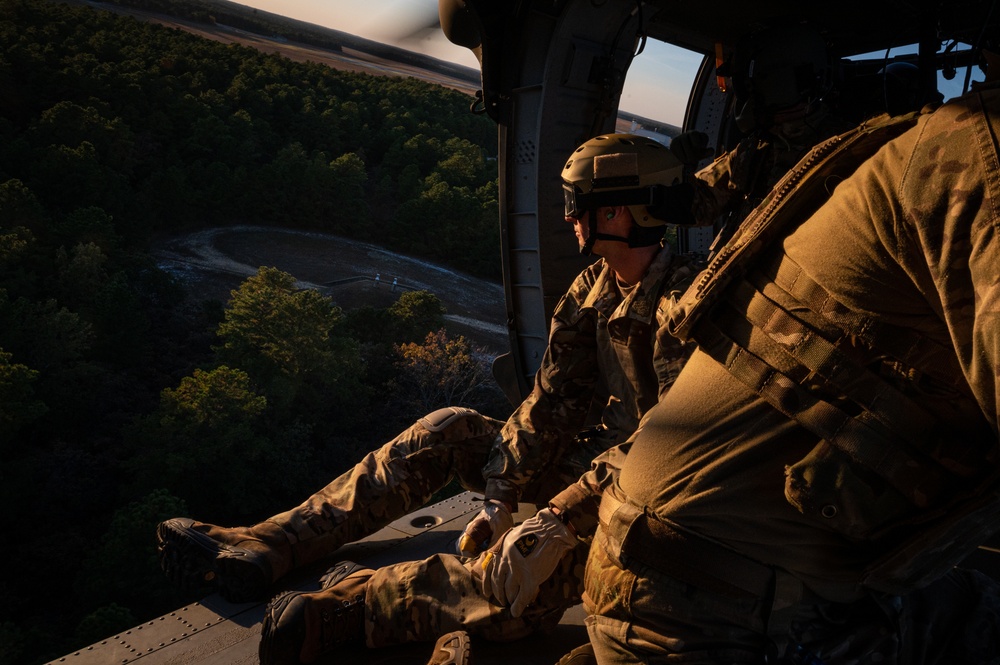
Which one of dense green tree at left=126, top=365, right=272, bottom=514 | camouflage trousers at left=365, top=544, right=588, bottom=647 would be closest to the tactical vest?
camouflage trousers at left=365, top=544, right=588, bottom=647

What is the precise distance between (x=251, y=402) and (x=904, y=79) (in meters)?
12.5

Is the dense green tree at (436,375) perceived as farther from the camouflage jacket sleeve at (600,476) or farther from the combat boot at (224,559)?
the camouflage jacket sleeve at (600,476)

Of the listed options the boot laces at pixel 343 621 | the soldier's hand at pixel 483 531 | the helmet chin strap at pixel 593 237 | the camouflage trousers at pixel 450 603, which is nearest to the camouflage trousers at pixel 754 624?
the camouflage trousers at pixel 450 603

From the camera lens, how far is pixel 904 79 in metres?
4.16

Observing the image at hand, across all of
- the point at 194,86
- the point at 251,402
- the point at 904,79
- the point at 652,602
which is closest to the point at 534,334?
the point at 904,79

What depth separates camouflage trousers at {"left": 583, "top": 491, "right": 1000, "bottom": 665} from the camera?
1.39 meters

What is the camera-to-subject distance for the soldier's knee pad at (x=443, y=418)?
303 cm

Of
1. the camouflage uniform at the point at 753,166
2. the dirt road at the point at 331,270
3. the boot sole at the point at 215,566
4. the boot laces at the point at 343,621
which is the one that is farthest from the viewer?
the dirt road at the point at 331,270

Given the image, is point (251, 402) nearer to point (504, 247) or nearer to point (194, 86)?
point (504, 247)

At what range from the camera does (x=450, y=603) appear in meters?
2.28

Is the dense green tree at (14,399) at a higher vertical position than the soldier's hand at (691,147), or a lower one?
lower

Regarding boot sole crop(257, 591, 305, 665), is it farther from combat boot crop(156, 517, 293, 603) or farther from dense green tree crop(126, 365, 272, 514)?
dense green tree crop(126, 365, 272, 514)

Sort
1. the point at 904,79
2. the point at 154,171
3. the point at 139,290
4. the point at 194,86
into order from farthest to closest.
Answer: the point at 194,86
the point at 154,171
the point at 139,290
the point at 904,79

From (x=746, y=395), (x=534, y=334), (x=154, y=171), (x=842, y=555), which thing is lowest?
(x=154, y=171)
